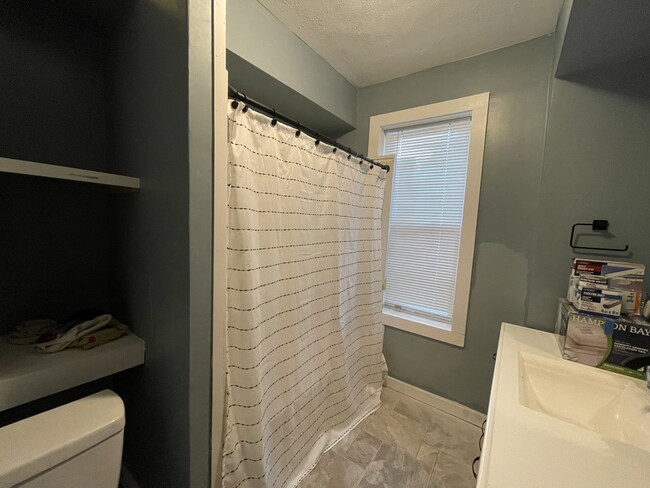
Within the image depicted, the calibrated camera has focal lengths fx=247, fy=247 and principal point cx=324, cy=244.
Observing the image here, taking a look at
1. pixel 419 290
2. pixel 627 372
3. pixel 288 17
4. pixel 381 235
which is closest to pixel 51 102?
pixel 288 17

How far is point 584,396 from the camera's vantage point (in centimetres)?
90

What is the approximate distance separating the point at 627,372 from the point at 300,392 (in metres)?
1.32

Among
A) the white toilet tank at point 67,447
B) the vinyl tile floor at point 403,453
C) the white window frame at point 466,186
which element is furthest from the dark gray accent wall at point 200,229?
the white window frame at point 466,186

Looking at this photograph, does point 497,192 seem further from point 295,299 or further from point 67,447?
point 67,447

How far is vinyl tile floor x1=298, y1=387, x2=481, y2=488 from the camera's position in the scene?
1.27m

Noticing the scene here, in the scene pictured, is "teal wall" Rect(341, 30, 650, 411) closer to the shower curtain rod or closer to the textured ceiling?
the textured ceiling

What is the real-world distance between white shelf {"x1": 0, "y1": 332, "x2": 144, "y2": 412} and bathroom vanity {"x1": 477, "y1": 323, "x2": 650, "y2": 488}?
1200 mm

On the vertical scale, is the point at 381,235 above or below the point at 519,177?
below

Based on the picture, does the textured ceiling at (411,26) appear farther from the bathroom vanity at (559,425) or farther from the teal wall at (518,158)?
the bathroom vanity at (559,425)

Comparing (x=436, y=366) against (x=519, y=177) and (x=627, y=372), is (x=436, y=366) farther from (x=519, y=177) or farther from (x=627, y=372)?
(x=519, y=177)

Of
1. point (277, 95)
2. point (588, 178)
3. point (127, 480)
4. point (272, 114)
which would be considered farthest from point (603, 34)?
point (127, 480)

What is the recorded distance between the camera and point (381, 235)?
6.25 ft

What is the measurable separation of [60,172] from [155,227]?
0.96ft

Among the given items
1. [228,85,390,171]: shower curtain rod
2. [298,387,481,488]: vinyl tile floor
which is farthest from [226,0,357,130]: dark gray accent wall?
[298,387,481,488]: vinyl tile floor
